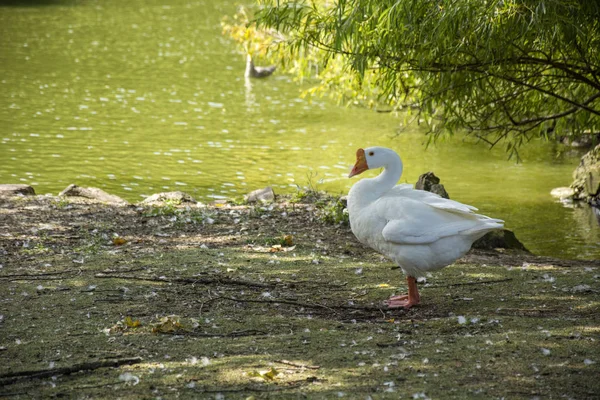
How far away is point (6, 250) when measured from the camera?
854 cm

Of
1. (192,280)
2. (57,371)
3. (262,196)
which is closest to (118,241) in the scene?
(192,280)

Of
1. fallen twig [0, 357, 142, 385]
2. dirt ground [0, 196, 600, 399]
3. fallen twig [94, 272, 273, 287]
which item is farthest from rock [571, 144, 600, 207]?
fallen twig [0, 357, 142, 385]

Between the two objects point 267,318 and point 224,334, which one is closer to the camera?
point 224,334

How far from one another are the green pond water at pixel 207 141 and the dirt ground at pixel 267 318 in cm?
430

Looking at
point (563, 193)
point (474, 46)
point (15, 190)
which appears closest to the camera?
point (474, 46)

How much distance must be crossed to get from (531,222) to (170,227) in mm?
6650

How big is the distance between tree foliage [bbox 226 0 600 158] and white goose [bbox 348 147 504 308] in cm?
225

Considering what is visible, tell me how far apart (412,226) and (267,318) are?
148 cm

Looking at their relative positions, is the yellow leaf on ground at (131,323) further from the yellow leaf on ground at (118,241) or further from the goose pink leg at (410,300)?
the yellow leaf on ground at (118,241)

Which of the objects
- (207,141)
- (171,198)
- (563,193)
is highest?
(171,198)

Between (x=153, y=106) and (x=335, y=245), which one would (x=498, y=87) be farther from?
(x=153, y=106)

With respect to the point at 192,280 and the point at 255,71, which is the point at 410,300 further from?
the point at 255,71

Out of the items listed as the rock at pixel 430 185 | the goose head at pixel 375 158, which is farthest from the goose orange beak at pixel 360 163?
the rock at pixel 430 185

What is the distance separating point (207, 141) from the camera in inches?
745
